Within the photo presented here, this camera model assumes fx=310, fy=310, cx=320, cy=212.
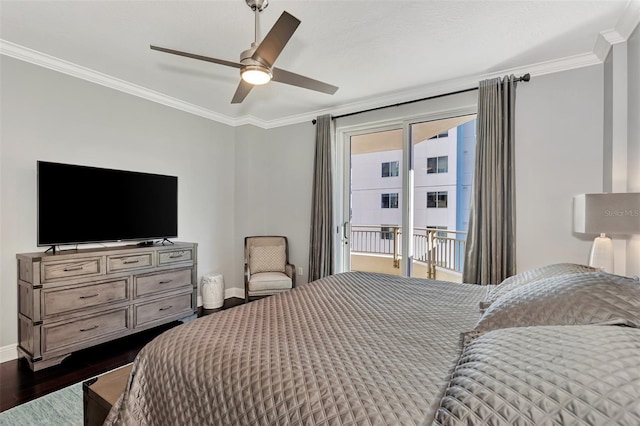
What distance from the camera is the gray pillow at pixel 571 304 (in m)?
1.03

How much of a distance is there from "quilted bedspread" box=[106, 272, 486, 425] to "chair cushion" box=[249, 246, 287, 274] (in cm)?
264

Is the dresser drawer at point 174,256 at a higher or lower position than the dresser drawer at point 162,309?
higher

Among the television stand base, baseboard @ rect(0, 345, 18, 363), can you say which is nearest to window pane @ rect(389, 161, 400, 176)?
the television stand base

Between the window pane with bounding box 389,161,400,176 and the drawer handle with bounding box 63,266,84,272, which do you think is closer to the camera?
the drawer handle with bounding box 63,266,84,272

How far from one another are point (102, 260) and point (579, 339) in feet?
11.4

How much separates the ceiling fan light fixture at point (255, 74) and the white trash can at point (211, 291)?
296cm

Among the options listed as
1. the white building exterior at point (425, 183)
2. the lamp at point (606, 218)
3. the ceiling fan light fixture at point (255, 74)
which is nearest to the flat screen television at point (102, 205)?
the ceiling fan light fixture at point (255, 74)

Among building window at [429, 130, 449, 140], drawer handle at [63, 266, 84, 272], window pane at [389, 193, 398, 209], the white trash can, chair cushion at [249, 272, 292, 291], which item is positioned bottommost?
the white trash can

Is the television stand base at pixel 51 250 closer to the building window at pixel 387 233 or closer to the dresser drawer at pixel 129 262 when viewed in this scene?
the dresser drawer at pixel 129 262

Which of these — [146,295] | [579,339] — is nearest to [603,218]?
[579,339]

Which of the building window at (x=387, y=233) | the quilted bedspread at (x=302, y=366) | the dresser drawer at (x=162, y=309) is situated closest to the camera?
the quilted bedspread at (x=302, y=366)

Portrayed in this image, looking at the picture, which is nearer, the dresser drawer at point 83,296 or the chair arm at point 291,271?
the dresser drawer at point 83,296

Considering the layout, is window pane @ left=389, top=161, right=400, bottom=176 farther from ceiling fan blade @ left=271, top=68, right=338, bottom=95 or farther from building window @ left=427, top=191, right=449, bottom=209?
ceiling fan blade @ left=271, top=68, right=338, bottom=95

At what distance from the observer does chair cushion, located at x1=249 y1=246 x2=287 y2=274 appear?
4.36m
